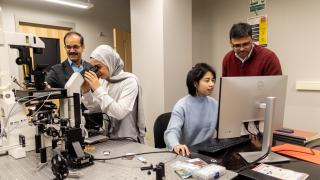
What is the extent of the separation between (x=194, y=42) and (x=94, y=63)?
232cm

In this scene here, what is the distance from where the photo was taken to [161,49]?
9.32 feet

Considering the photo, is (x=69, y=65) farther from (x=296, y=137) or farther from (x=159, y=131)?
(x=296, y=137)

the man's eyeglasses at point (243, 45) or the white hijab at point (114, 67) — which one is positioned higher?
the man's eyeglasses at point (243, 45)

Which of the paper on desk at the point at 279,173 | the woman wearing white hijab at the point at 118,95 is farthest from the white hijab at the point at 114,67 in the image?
the paper on desk at the point at 279,173

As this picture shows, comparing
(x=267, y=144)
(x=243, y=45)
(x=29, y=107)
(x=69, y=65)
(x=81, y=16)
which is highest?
(x=81, y=16)

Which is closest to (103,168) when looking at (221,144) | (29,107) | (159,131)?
(29,107)

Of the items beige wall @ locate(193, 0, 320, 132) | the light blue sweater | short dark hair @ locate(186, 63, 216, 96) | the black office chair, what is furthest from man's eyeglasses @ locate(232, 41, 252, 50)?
beige wall @ locate(193, 0, 320, 132)

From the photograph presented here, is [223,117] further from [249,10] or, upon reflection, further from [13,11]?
[13,11]

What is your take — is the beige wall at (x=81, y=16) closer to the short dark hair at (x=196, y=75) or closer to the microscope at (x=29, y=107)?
the microscope at (x=29, y=107)

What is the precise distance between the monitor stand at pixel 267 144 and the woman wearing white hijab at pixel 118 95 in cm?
72

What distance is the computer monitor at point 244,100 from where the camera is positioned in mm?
1139

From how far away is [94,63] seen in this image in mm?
1643

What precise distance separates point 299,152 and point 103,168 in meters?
1.08

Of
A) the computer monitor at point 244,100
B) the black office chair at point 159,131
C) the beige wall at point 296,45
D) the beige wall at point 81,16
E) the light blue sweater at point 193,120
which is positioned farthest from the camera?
the beige wall at point 81,16
